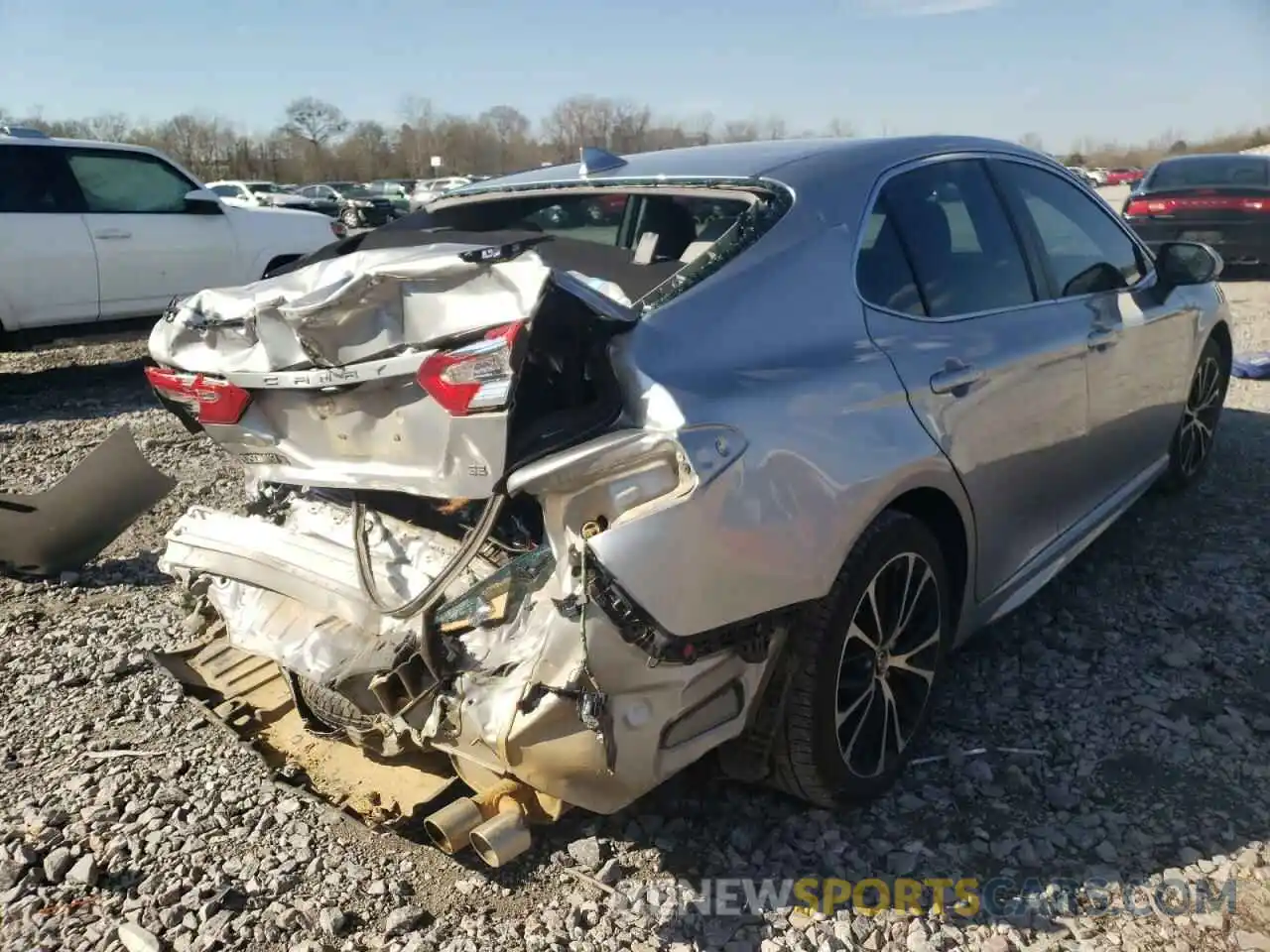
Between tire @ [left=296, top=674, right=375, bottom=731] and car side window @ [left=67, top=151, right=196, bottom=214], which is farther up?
car side window @ [left=67, top=151, right=196, bottom=214]

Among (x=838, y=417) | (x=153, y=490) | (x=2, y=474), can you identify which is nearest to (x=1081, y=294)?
(x=838, y=417)

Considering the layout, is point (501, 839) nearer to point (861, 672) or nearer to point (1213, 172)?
point (861, 672)

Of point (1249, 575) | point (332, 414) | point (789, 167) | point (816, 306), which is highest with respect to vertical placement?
point (789, 167)

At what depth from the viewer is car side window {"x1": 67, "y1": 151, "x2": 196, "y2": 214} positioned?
8477mm

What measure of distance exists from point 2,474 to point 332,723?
14.4ft

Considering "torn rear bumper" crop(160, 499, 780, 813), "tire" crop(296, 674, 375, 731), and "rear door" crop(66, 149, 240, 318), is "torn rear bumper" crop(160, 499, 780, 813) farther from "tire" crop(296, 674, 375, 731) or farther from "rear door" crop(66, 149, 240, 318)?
"rear door" crop(66, 149, 240, 318)

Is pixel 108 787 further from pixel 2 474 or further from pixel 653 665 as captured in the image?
pixel 2 474

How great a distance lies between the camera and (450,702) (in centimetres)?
224

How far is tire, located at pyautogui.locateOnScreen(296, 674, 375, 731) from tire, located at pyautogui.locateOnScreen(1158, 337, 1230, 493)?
149 inches

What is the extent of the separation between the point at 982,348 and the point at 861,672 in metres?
1.02

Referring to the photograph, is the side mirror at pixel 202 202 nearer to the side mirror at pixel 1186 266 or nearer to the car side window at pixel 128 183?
the car side window at pixel 128 183

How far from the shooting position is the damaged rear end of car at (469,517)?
211cm

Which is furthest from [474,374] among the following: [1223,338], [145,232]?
[145,232]

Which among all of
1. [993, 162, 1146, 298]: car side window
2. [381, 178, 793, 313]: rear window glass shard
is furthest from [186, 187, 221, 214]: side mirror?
[993, 162, 1146, 298]: car side window
